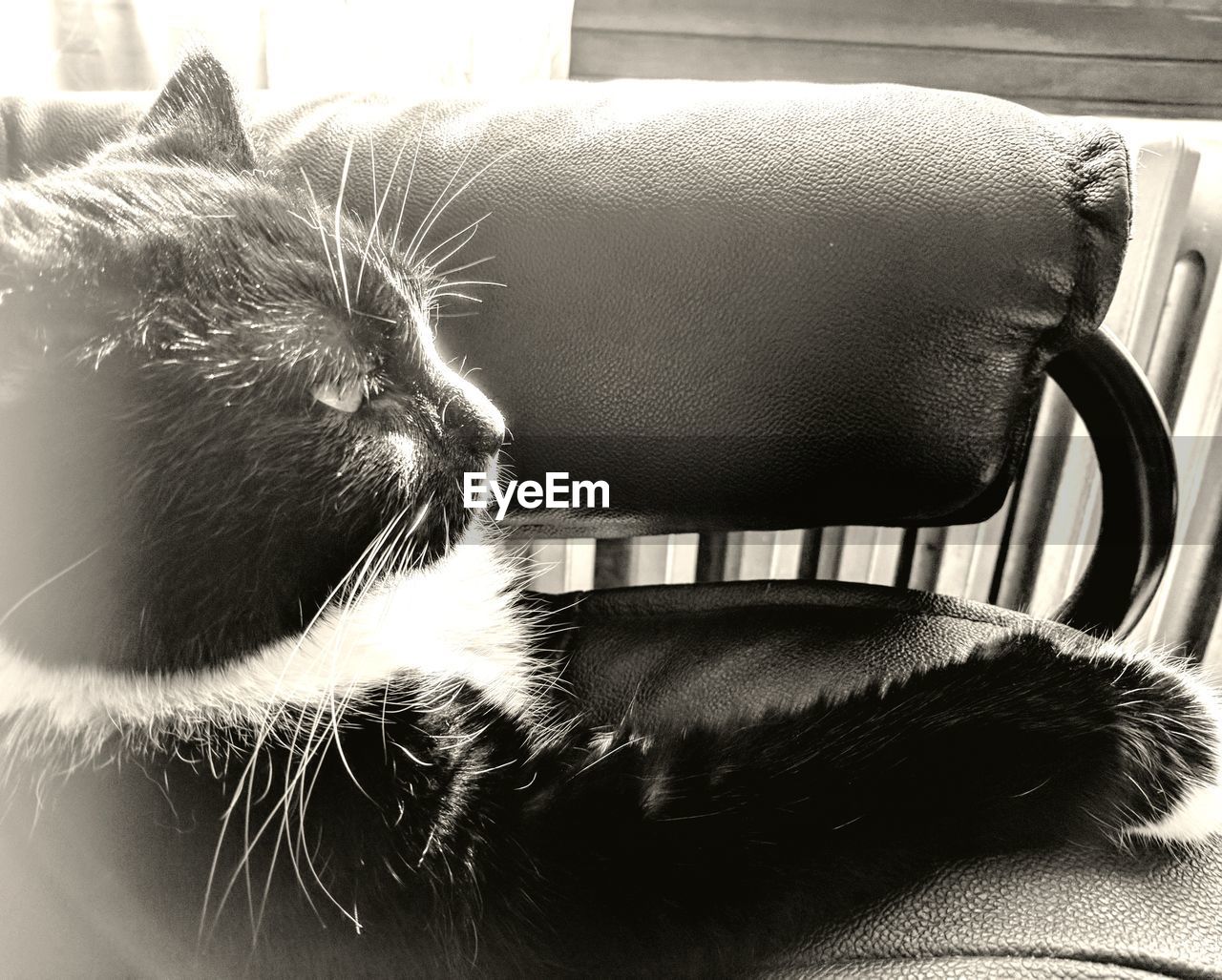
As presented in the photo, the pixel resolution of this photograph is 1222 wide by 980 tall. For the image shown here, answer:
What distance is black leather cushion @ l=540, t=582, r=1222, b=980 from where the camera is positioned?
15.7 inches

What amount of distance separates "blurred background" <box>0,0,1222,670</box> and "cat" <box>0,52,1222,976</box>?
48 centimetres

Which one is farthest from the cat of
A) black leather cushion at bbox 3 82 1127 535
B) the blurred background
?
the blurred background

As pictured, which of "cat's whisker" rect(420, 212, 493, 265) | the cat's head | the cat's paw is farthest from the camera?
"cat's whisker" rect(420, 212, 493, 265)

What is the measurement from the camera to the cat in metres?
0.37

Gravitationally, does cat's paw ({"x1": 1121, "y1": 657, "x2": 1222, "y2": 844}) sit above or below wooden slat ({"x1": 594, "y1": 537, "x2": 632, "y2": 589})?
above

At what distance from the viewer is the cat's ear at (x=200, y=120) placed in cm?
49

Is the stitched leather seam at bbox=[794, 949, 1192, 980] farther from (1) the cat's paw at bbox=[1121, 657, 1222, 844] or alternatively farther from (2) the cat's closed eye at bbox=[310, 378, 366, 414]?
(2) the cat's closed eye at bbox=[310, 378, 366, 414]

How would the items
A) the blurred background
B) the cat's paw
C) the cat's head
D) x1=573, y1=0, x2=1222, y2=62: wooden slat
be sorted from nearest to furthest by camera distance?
the cat's head
the cat's paw
the blurred background
x1=573, y1=0, x2=1222, y2=62: wooden slat

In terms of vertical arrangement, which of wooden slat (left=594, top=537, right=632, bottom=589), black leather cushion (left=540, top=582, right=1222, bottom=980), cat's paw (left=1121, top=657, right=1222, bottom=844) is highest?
cat's paw (left=1121, top=657, right=1222, bottom=844)

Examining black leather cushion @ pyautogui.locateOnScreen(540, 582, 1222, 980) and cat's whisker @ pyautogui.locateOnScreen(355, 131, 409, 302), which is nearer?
black leather cushion @ pyautogui.locateOnScreen(540, 582, 1222, 980)

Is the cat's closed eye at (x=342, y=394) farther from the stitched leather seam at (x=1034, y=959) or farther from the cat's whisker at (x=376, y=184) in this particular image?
the stitched leather seam at (x=1034, y=959)

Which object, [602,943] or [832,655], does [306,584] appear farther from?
[832,655]

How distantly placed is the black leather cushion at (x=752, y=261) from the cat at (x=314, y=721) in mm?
108

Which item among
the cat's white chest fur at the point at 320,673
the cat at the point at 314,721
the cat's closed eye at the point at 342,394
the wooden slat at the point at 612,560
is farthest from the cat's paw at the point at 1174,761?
the wooden slat at the point at 612,560
